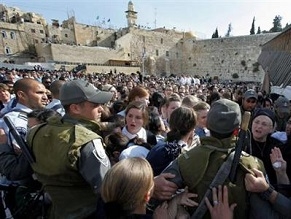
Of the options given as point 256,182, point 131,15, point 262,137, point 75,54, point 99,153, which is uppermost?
point 131,15

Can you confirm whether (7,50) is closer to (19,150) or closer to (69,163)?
(19,150)

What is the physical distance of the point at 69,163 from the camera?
168 cm

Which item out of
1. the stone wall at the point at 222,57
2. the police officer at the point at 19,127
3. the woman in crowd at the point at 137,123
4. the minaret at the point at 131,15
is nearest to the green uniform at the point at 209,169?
the police officer at the point at 19,127

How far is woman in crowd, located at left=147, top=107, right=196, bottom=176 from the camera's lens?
200 cm

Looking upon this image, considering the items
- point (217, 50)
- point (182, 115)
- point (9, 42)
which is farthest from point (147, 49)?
point (182, 115)

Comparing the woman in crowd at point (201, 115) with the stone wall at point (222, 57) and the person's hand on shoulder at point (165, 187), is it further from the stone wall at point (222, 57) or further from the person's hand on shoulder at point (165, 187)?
the stone wall at point (222, 57)

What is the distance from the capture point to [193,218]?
1.64m

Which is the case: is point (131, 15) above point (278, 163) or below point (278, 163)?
above

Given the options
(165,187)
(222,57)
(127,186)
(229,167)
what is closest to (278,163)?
(229,167)

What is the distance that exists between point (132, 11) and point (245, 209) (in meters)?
61.6

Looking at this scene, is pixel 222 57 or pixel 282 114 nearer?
pixel 282 114

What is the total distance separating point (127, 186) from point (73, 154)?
0.50 meters

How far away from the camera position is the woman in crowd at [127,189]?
1.35m

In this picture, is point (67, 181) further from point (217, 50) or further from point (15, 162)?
point (217, 50)
